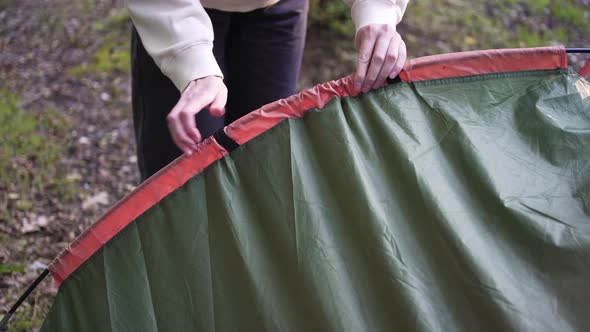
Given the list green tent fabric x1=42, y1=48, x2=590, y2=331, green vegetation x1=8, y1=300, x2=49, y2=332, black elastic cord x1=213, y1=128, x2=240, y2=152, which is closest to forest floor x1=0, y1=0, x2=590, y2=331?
green vegetation x1=8, y1=300, x2=49, y2=332

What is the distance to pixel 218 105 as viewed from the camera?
34.0 inches

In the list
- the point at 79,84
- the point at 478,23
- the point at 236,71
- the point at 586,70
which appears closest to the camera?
the point at 586,70

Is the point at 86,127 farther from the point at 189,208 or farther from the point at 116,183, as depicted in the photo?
the point at 189,208

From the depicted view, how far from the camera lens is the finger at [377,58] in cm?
92

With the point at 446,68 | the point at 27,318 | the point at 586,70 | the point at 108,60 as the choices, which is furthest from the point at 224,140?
the point at 108,60

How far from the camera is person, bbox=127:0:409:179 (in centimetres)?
90

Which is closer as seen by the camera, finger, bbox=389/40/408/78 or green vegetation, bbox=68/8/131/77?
finger, bbox=389/40/408/78

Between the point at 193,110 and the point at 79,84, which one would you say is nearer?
the point at 193,110

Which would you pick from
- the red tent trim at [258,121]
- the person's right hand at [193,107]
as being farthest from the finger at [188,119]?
the red tent trim at [258,121]

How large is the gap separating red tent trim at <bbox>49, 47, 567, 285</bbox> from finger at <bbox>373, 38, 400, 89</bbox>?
0.04 meters

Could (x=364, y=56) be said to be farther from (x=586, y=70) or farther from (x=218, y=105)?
(x=586, y=70)

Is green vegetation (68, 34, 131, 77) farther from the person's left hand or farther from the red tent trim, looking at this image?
the person's left hand

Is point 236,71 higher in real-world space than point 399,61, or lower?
higher

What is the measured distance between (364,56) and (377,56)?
2cm
